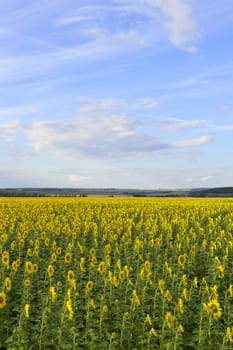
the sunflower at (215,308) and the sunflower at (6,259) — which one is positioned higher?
the sunflower at (6,259)

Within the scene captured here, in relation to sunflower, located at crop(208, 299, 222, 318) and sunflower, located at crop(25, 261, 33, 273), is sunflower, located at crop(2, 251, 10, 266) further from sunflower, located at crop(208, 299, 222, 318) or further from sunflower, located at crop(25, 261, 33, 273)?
sunflower, located at crop(208, 299, 222, 318)

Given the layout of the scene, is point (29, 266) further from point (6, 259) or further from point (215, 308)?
point (215, 308)

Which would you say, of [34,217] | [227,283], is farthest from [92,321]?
[34,217]

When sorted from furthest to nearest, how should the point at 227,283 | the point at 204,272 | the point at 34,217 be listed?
the point at 34,217 → the point at 204,272 → the point at 227,283

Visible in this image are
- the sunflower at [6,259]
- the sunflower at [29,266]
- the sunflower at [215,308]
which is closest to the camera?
the sunflower at [215,308]

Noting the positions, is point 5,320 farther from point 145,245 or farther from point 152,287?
point 145,245

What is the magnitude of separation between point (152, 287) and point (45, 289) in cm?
221

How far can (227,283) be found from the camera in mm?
10344

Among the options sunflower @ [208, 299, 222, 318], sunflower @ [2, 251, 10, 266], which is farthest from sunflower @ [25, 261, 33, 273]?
sunflower @ [208, 299, 222, 318]

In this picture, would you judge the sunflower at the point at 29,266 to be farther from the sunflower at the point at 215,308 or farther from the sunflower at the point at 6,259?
the sunflower at the point at 215,308

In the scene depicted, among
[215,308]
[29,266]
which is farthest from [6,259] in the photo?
[215,308]

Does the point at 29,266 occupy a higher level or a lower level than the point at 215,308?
higher

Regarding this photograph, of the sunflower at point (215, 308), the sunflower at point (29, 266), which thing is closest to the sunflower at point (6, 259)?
the sunflower at point (29, 266)

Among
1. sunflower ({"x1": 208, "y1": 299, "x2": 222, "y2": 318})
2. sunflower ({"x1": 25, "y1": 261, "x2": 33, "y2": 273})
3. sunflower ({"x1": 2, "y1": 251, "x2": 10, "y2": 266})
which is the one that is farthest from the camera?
sunflower ({"x1": 2, "y1": 251, "x2": 10, "y2": 266})
